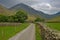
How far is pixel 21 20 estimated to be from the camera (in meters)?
188

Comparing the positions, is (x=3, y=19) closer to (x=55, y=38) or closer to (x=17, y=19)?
(x=17, y=19)

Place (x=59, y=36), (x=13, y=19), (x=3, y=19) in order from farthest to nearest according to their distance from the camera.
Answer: (x=13, y=19) < (x=3, y=19) < (x=59, y=36)

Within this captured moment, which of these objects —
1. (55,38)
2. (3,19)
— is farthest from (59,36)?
(3,19)

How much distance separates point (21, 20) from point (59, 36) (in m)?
177

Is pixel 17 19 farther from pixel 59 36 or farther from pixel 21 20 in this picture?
pixel 59 36

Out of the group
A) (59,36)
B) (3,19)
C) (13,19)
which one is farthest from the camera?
(13,19)

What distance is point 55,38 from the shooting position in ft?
37.3

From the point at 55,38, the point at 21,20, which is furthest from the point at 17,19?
the point at 55,38

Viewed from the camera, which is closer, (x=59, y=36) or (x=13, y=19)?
(x=59, y=36)

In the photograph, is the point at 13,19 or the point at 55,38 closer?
the point at 55,38

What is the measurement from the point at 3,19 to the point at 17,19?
14.5 metres

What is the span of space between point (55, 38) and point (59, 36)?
1.06 feet

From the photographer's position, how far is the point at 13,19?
197 m

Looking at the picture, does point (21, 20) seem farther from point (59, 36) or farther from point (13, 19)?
point (59, 36)
